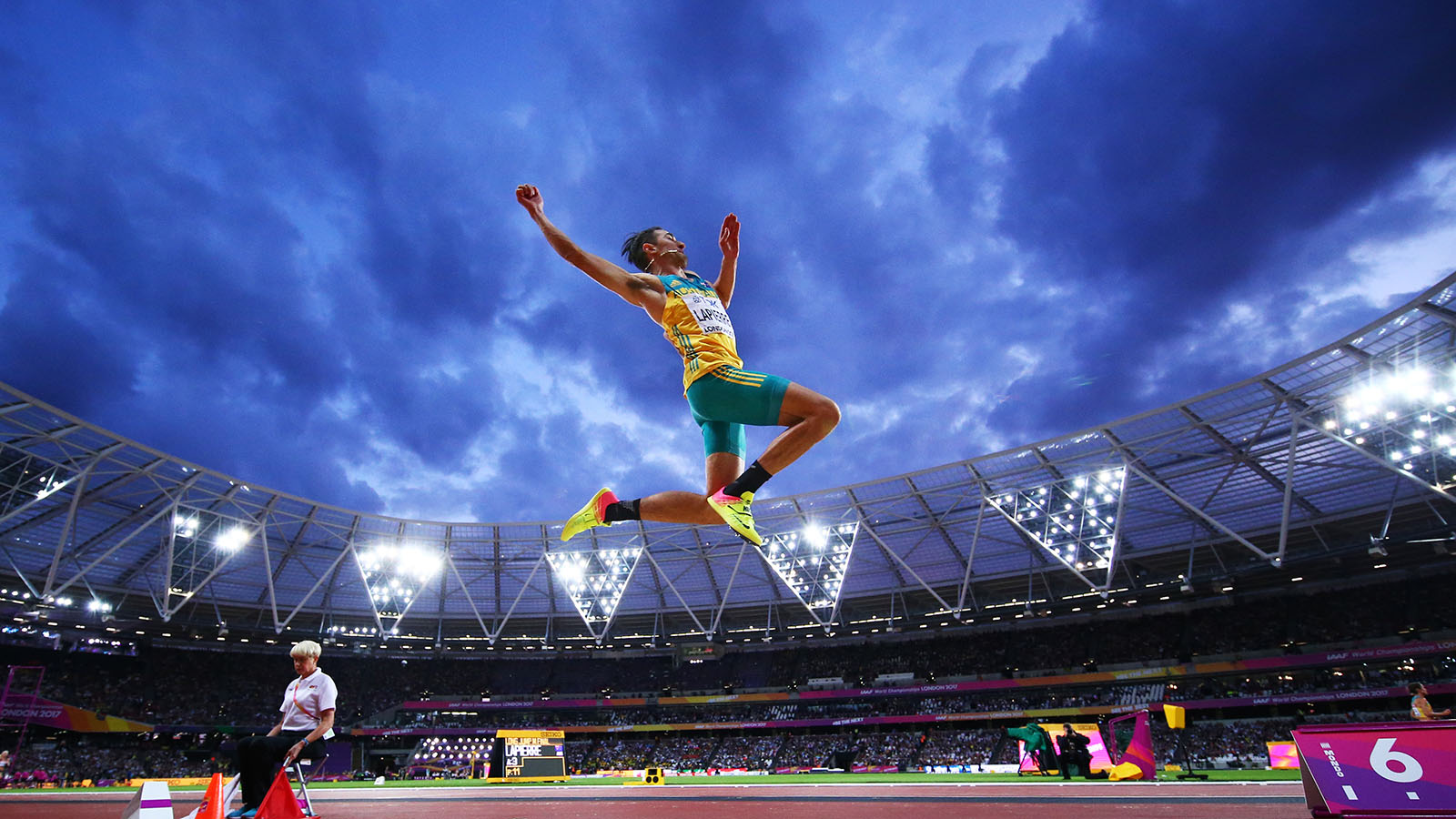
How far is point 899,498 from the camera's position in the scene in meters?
32.5

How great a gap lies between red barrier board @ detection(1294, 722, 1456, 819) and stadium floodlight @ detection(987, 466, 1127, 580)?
2528 cm

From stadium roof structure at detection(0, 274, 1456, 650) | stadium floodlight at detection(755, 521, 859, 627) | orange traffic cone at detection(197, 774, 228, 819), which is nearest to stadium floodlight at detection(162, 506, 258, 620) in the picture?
stadium roof structure at detection(0, 274, 1456, 650)

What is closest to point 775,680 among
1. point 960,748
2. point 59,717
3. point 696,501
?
point 960,748

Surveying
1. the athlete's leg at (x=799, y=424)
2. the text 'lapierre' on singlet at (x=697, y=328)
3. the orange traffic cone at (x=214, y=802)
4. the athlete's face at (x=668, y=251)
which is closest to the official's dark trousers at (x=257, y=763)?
the orange traffic cone at (x=214, y=802)

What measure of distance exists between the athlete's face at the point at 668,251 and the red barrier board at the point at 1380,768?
5.48 m

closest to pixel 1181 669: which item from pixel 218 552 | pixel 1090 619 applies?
pixel 1090 619

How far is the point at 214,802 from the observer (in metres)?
3.81

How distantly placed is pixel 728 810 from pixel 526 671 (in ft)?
173

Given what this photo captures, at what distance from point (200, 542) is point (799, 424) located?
39.2m

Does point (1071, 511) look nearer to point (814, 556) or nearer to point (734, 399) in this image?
point (814, 556)

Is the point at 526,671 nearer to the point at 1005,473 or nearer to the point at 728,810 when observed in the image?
the point at 1005,473

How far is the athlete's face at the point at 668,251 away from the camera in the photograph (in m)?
5.14

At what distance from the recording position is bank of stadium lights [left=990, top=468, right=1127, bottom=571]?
29.2 metres

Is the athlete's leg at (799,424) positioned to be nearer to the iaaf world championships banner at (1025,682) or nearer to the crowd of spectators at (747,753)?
the iaaf world championships banner at (1025,682)
